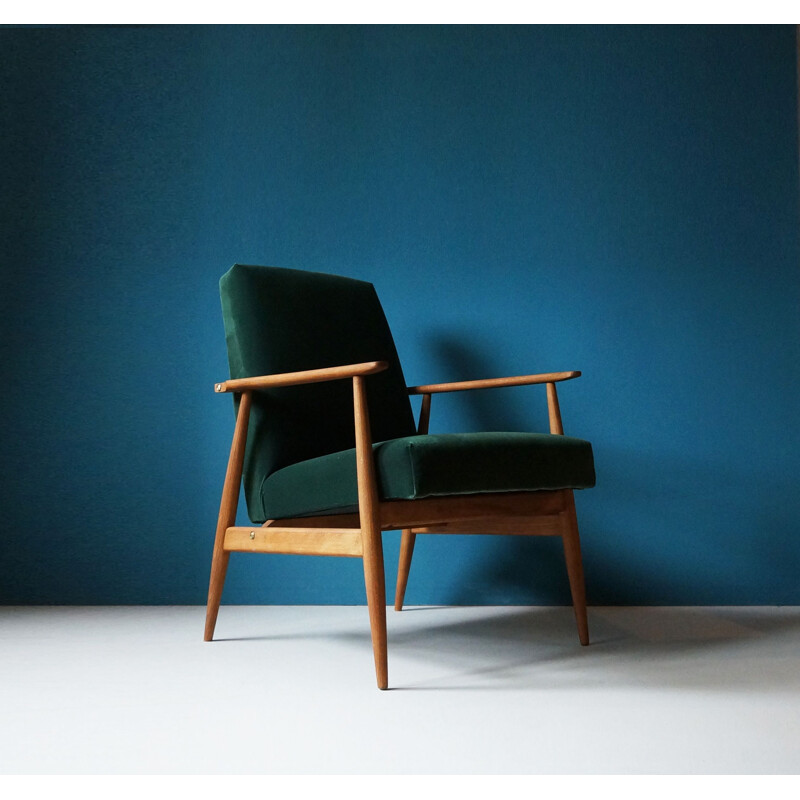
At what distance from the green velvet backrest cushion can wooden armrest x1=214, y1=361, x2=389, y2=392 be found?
60 mm

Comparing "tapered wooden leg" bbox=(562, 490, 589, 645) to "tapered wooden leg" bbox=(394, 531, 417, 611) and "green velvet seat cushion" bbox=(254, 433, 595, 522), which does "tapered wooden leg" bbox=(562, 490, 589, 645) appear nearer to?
"green velvet seat cushion" bbox=(254, 433, 595, 522)

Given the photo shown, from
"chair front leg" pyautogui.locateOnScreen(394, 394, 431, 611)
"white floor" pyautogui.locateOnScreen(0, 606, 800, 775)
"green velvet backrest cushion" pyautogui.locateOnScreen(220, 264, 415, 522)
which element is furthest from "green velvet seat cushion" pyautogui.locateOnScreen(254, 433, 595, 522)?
"chair front leg" pyautogui.locateOnScreen(394, 394, 431, 611)

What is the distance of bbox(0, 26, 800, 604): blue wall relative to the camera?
8.27ft

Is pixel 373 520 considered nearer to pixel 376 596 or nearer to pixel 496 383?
pixel 376 596

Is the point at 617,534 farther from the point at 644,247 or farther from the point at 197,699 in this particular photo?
the point at 197,699

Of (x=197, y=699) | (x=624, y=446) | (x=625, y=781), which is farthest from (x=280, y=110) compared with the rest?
(x=625, y=781)

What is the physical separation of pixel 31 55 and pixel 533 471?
2.20m

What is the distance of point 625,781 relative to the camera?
3.38 ft

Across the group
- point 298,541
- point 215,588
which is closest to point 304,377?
point 298,541

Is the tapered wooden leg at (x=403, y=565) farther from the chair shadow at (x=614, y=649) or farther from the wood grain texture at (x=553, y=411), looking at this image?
the wood grain texture at (x=553, y=411)

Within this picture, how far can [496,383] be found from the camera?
2.28 metres

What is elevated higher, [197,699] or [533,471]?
[533,471]

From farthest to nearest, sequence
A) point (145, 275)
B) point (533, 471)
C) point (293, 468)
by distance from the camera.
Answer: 1. point (145, 275)
2. point (293, 468)
3. point (533, 471)

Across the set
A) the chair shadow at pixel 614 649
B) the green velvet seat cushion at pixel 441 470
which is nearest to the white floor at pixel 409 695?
the chair shadow at pixel 614 649
